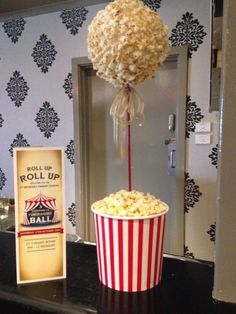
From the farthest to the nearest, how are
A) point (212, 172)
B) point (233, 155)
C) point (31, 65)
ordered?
1. point (31, 65)
2. point (212, 172)
3. point (233, 155)

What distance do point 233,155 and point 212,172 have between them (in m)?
1.87

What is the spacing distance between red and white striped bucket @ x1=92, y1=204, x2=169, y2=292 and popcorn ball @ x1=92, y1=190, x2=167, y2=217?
11mm

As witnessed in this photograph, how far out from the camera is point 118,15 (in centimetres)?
58

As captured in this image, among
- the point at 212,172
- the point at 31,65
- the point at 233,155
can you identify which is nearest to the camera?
the point at 233,155

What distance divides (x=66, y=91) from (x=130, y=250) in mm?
2152

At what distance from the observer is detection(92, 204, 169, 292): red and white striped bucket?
1.94 ft

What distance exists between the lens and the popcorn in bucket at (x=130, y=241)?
59 cm

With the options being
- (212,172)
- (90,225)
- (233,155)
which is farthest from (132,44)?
(90,225)

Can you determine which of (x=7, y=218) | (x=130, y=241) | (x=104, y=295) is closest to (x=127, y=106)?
(x=130, y=241)

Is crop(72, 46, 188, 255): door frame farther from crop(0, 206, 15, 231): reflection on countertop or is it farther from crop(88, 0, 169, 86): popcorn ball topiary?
crop(88, 0, 169, 86): popcorn ball topiary

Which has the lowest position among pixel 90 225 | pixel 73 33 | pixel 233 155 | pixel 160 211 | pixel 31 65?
pixel 90 225

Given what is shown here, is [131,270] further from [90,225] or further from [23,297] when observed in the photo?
[90,225]

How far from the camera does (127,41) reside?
568mm

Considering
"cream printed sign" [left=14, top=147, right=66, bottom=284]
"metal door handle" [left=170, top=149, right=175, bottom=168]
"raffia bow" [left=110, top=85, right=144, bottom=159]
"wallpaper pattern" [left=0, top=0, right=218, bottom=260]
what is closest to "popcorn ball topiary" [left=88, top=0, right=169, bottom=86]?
"raffia bow" [left=110, top=85, right=144, bottom=159]
